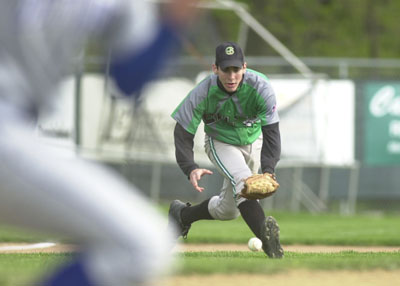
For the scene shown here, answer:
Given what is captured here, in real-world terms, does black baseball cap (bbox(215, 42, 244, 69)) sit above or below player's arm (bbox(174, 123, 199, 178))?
above

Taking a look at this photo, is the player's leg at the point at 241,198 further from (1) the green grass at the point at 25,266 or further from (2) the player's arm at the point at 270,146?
(1) the green grass at the point at 25,266

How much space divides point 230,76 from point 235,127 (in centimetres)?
57

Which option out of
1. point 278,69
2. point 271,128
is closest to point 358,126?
point 278,69

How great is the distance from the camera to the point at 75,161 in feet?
11.2

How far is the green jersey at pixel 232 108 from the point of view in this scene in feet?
22.9

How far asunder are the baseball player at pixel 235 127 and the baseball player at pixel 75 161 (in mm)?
3322

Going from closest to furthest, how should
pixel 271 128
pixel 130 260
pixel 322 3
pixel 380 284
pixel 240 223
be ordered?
pixel 130 260 < pixel 380 284 < pixel 271 128 < pixel 240 223 < pixel 322 3

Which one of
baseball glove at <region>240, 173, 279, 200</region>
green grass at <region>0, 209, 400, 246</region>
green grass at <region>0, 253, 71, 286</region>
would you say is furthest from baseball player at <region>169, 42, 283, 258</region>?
green grass at <region>0, 209, 400, 246</region>

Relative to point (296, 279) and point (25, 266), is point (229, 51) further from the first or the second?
point (25, 266)

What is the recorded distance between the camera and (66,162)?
3387 millimetres

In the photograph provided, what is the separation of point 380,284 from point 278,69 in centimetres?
1217

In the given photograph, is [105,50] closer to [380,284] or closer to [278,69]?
[380,284]

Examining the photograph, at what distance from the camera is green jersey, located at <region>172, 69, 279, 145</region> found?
22.9 ft

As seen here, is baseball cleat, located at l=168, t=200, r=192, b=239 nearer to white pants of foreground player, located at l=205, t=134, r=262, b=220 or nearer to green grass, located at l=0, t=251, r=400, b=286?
white pants of foreground player, located at l=205, t=134, r=262, b=220
